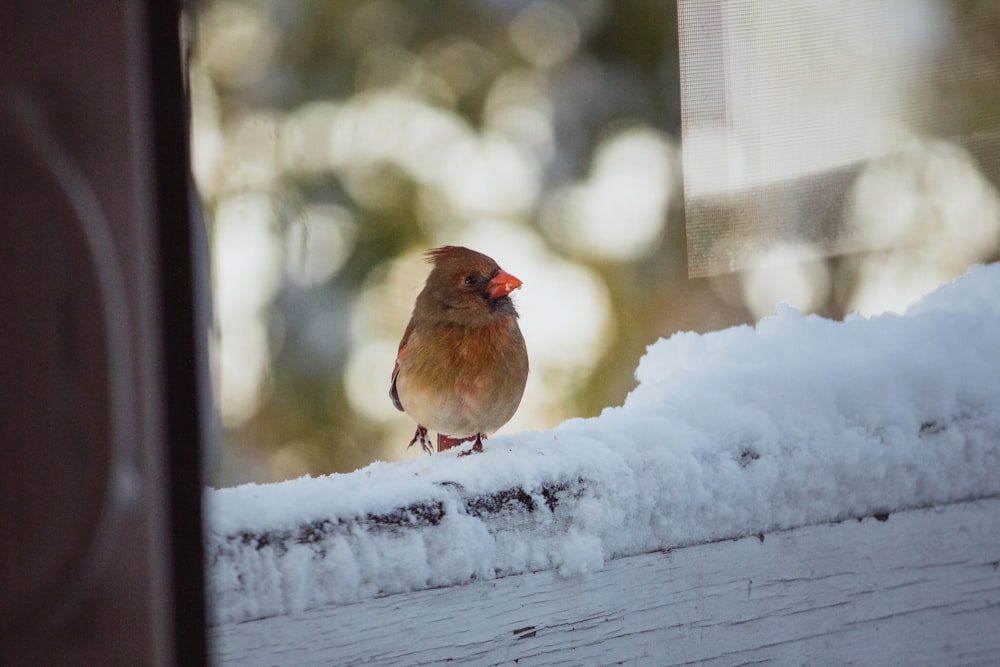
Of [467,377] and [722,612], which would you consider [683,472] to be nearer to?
[722,612]

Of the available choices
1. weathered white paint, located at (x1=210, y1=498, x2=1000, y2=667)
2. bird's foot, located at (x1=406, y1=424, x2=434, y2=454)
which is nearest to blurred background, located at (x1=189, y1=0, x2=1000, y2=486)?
bird's foot, located at (x1=406, y1=424, x2=434, y2=454)

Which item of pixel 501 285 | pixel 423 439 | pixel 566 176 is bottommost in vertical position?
pixel 423 439

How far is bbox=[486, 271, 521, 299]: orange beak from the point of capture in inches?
63.3

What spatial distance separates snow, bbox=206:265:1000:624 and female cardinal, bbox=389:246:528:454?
28 cm

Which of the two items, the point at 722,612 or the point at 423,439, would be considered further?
the point at 423,439

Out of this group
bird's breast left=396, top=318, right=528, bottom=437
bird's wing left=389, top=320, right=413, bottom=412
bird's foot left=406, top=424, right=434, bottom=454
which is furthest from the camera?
bird's foot left=406, top=424, right=434, bottom=454

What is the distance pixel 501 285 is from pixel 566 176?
1164 millimetres

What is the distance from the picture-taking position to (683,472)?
1010 mm

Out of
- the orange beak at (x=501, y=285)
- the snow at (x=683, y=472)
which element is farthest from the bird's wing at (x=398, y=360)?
the snow at (x=683, y=472)

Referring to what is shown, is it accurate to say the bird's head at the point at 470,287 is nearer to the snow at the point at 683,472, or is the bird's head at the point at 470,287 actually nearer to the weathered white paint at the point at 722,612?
the snow at the point at 683,472

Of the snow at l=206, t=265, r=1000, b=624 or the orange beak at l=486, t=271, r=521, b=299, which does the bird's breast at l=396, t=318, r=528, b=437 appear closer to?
the orange beak at l=486, t=271, r=521, b=299

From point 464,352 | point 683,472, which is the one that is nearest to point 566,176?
point 464,352

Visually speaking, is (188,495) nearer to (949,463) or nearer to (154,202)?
(154,202)

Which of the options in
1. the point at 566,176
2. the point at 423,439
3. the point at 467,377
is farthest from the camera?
the point at 566,176
